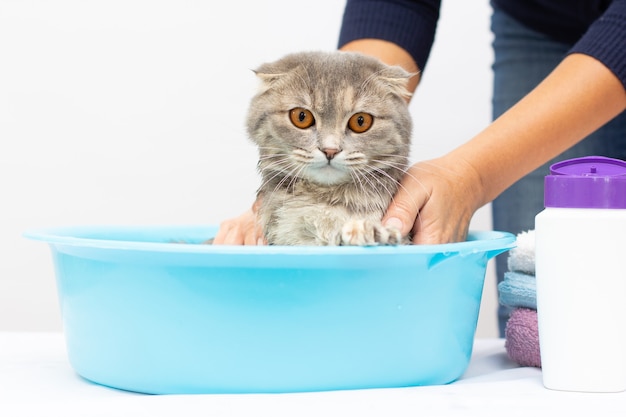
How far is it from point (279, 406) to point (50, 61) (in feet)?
6.28

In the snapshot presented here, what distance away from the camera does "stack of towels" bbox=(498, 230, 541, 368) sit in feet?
4.74

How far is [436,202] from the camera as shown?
1.49m

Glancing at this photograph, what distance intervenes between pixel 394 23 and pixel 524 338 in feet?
3.26

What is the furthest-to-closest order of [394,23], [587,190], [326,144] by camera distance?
[394,23] → [326,144] → [587,190]

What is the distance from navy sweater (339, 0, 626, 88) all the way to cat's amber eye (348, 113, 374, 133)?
0.54 meters

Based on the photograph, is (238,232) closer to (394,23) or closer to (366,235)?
(366,235)

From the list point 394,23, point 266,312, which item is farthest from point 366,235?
point 394,23

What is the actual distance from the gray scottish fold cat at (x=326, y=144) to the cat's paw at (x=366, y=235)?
186 mm

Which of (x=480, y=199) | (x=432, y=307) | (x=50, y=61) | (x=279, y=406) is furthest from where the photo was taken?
(x=50, y=61)

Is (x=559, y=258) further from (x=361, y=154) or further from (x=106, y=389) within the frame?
(x=106, y=389)

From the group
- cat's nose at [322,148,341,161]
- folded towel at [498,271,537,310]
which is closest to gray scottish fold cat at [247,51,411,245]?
cat's nose at [322,148,341,161]

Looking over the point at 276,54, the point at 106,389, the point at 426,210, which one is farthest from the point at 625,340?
the point at 276,54

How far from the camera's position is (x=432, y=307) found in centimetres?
126

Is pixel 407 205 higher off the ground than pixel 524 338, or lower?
higher
